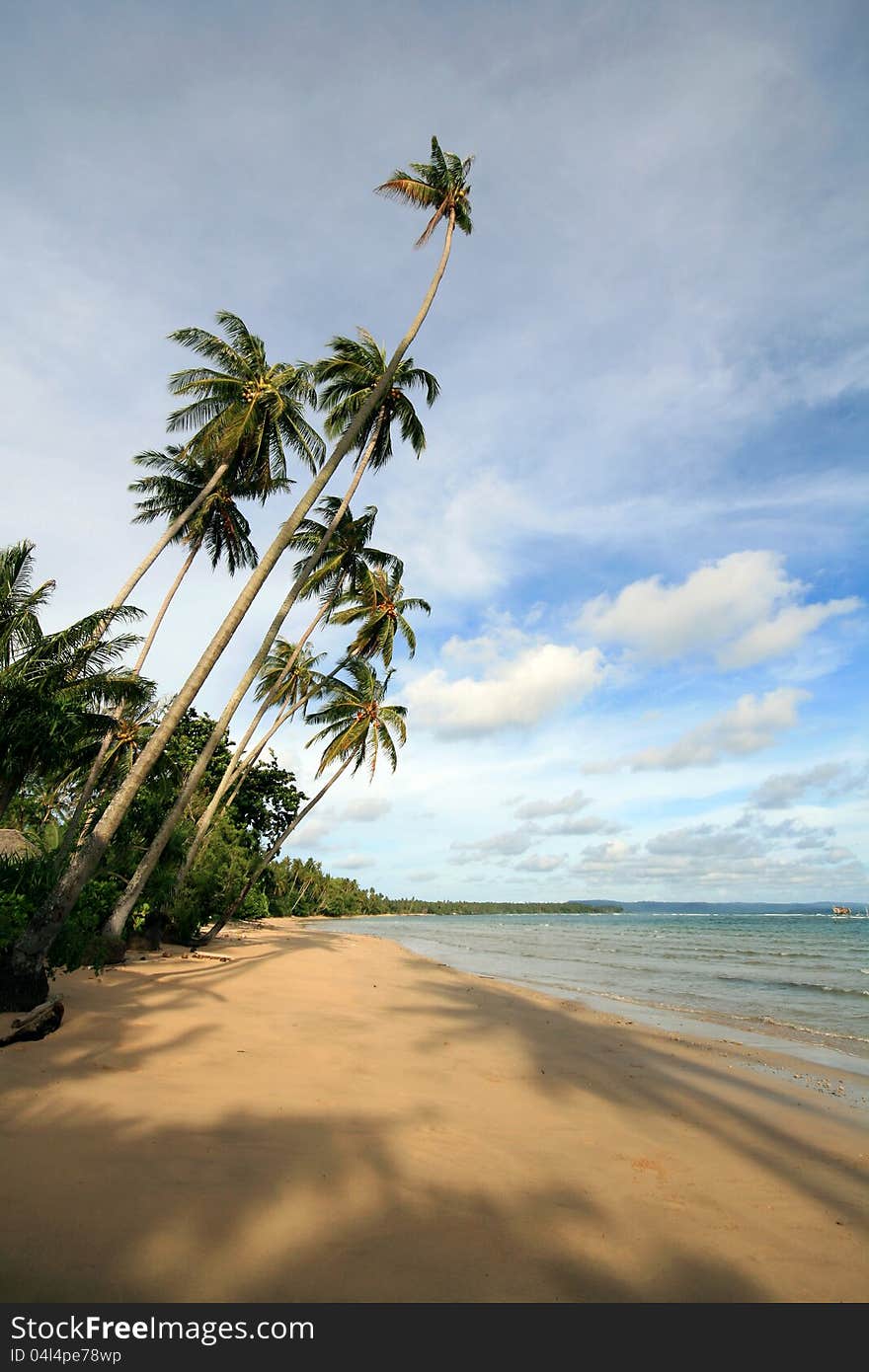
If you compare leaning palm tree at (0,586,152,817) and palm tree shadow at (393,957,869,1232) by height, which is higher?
leaning palm tree at (0,586,152,817)

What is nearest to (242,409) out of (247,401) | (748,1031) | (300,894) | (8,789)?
(247,401)

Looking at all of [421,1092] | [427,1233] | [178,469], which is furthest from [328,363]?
[427,1233]

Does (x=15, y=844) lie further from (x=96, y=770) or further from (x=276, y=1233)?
(x=276, y=1233)

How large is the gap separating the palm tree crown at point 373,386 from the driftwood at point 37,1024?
14453mm

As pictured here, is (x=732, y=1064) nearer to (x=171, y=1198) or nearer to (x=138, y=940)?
(x=171, y=1198)

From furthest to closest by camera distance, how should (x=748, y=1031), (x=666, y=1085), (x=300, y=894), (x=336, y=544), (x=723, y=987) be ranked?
(x=300, y=894) < (x=336, y=544) < (x=723, y=987) < (x=748, y=1031) < (x=666, y=1085)

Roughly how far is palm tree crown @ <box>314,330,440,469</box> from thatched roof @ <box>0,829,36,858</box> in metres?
12.8

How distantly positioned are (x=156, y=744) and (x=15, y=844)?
316 inches

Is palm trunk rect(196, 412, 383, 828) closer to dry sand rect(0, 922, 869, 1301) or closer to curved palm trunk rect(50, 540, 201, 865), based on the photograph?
curved palm trunk rect(50, 540, 201, 865)

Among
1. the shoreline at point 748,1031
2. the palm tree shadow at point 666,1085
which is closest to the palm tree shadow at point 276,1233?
the palm tree shadow at point 666,1085

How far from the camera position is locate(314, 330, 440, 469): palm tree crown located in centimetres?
1722

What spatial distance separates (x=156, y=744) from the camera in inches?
398

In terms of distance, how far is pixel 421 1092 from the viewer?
6312 mm

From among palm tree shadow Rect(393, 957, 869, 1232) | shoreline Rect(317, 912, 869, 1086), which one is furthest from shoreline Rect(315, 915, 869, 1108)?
palm tree shadow Rect(393, 957, 869, 1232)
